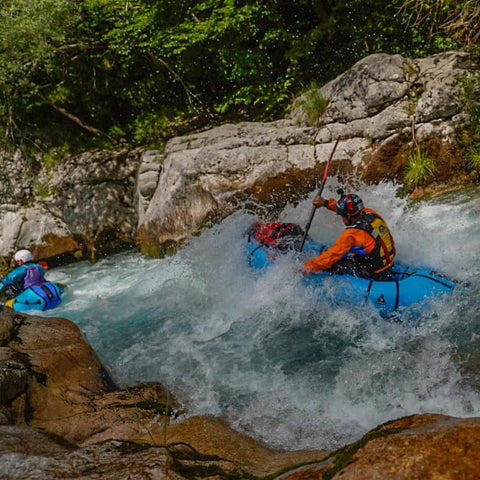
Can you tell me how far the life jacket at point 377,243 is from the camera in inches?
176

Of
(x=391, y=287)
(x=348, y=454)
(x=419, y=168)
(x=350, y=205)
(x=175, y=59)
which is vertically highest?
(x=175, y=59)

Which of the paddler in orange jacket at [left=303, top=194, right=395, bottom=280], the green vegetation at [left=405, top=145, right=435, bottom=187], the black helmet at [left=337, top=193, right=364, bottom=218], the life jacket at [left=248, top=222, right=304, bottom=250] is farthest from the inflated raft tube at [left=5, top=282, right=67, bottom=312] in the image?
the green vegetation at [left=405, top=145, right=435, bottom=187]

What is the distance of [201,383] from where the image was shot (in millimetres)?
4090

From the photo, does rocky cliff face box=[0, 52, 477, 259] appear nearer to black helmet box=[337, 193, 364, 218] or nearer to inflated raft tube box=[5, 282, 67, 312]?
inflated raft tube box=[5, 282, 67, 312]

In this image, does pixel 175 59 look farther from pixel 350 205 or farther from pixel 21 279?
pixel 350 205

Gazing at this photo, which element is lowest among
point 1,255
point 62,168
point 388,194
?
point 388,194

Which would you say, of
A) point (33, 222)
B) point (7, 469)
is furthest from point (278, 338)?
point (33, 222)

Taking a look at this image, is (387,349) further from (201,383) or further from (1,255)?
(1,255)

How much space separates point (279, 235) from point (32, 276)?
378 cm

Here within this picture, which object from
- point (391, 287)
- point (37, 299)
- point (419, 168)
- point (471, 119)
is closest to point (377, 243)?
point (391, 287)

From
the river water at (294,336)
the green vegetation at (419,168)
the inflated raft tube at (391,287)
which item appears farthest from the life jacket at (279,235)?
the green vegetation at (419,168)

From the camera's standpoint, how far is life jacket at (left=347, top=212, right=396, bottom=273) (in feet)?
14.7

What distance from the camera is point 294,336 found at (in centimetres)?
471

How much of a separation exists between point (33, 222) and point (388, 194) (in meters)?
6.81
